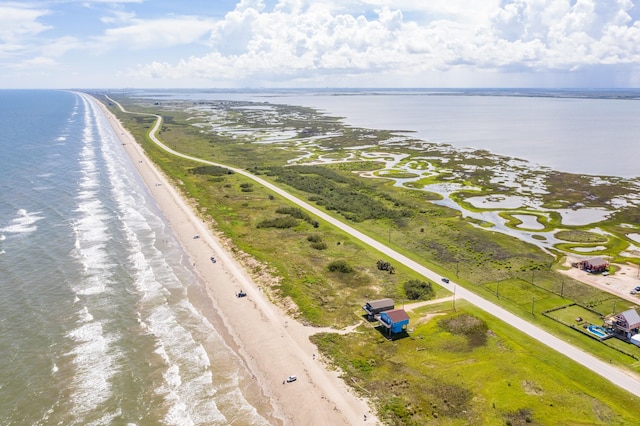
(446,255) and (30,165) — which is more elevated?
(30,165)

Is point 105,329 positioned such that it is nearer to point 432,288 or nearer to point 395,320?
point 395,320

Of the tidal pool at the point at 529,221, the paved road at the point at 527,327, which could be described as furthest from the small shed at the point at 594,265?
the paved road at the point at 527,327

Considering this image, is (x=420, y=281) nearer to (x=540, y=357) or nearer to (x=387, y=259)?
(x=387, y=259)

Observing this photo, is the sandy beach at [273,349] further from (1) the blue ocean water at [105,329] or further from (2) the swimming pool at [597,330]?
(2) the swimming pool at [597,330]

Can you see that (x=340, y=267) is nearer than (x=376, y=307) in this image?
No

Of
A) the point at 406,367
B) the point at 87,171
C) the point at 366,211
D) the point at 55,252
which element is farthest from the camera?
the point at 87,171

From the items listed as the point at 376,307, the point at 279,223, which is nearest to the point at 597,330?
the point at 376,307

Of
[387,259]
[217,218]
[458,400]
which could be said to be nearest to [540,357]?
[458,400]

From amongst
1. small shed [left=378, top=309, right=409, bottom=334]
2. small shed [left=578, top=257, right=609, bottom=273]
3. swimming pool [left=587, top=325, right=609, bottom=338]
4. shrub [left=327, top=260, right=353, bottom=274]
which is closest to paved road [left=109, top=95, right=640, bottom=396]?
swimming pool [left=587, top=325, right=609, bottom=338]

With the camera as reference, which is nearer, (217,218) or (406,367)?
(406,367)
